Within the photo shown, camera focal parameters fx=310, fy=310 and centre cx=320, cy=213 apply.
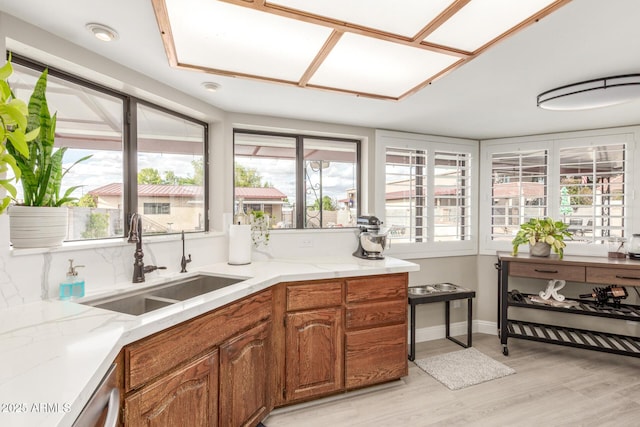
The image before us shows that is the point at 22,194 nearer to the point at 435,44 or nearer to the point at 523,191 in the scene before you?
the point at 435,44

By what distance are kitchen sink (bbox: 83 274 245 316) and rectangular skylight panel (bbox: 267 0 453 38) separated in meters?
1.49

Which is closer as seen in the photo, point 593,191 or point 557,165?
point 593,191

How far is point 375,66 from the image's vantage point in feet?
5.23

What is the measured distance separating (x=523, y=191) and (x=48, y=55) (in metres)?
4.03

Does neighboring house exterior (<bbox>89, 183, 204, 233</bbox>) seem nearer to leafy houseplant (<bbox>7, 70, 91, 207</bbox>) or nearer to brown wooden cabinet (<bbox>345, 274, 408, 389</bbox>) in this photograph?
leafy houseplant (<bbox>7, 70, 91, 207</bbox>)

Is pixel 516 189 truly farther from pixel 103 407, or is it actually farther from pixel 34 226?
pixel 34 226

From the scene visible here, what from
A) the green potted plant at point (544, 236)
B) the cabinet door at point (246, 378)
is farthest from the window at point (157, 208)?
the green potted plant at point (544, 236)

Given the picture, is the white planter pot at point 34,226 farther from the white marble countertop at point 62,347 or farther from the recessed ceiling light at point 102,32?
the recessed ceiling light at point 102,32

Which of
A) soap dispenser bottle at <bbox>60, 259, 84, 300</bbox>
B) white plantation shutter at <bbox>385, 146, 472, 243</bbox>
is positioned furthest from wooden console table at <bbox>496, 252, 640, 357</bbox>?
soap dispenser bottle at <bbox>60, 259, 84, 300</bbox>

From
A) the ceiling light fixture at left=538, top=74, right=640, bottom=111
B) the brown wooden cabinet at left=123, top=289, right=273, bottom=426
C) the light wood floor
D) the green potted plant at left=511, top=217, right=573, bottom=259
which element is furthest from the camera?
the green potted plant at left=511, top=217, right=573, bottom=259

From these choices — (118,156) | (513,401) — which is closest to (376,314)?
(513,401)

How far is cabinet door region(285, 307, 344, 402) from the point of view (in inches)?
80.8

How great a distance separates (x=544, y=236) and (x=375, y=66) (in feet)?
8.29

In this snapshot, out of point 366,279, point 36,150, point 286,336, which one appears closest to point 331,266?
point 366,279
